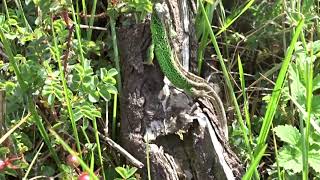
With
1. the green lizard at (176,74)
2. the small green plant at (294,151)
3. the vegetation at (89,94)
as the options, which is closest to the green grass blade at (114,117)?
the vegetation at (89,94)

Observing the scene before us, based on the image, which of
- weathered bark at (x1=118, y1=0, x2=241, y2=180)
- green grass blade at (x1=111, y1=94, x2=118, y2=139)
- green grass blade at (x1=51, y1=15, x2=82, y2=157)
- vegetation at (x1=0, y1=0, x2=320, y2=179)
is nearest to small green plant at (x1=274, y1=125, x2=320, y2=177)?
vegetation at (x1=0, y1=0, x2=320, y2=179)

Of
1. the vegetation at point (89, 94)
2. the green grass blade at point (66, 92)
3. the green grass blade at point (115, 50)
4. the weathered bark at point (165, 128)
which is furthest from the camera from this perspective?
the green grass blade at point (115, 50)

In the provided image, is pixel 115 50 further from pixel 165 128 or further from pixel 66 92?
pixel 66 92

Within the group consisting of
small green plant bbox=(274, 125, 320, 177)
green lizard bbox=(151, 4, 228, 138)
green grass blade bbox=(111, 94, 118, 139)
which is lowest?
small green plant bbox=(274, 125, 320, 177)

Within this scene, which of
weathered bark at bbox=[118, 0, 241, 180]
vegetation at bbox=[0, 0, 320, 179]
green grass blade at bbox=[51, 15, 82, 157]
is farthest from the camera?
weathered bark at bbox=[118, 0, 241, 180]

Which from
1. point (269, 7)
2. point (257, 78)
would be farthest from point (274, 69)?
point (269, 7)

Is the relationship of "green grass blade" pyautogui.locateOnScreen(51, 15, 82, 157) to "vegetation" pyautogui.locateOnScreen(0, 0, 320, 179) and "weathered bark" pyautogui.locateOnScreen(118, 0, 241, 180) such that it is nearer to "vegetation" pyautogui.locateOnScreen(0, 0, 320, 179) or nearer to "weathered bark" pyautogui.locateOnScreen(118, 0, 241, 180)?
"vegetation" pyautogui.locateOnScreen(0, 0, 320, 179)

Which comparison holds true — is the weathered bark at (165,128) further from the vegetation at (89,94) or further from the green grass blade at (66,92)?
the green grass blade at (66,92)
